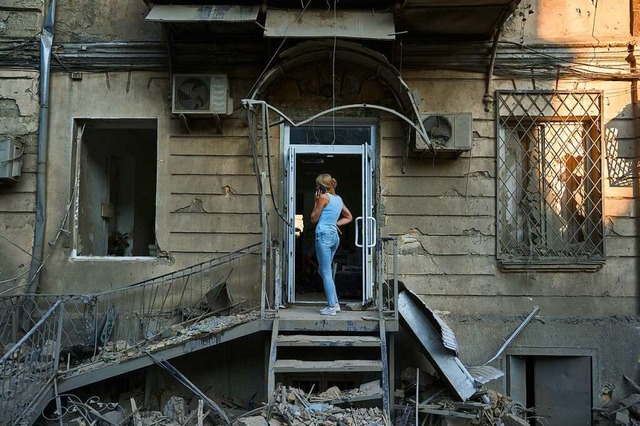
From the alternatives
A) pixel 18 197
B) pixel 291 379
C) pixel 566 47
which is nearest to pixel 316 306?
pixel 291 379

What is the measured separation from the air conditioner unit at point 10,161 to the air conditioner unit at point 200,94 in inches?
84.6

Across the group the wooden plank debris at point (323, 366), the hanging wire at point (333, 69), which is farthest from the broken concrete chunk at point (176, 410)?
the hanging wire at point (333, 69)

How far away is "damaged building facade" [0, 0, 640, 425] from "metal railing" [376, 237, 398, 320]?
0.16 feet

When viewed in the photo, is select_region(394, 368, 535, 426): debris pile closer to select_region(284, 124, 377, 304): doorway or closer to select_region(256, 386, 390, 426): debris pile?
select_region(256, 386, 390, 426): debris pile

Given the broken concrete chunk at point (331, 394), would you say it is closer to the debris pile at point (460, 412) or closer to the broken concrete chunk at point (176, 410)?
the debris pile at point (460, 412)

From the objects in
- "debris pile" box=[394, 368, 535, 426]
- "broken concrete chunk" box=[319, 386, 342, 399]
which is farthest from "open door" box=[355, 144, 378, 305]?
"broken concrete chunk" box=[319, 386, 342, 399]

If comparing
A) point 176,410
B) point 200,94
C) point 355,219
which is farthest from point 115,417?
point 200,94

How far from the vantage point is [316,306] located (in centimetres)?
728

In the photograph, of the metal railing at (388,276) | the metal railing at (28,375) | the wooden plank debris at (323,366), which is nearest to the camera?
the metal railing at (28,375)

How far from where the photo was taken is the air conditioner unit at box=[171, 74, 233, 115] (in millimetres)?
7207

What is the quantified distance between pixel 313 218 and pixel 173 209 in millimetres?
2179

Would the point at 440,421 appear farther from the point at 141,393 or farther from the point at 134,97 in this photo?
the point at 134,97

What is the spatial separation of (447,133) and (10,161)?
5.73 meters

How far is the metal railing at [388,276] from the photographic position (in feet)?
20.1
